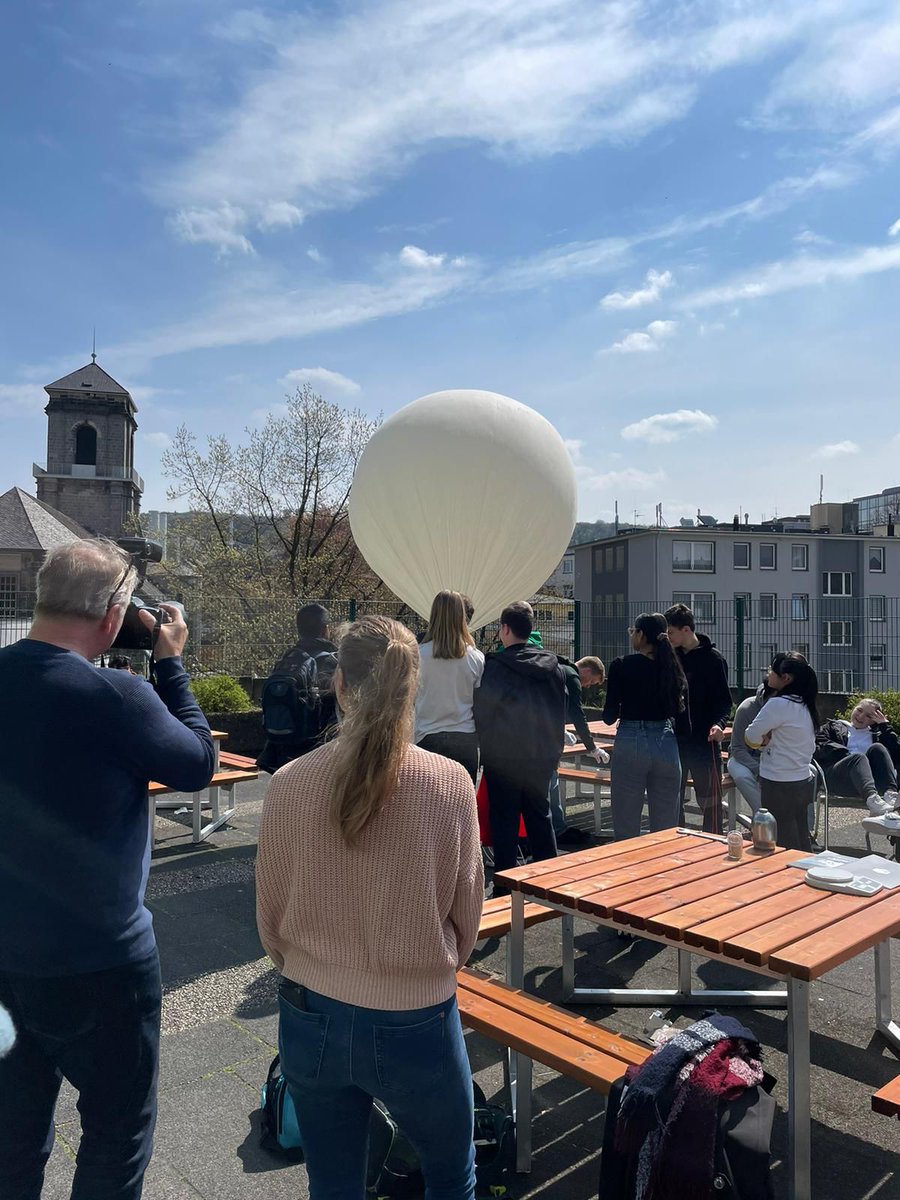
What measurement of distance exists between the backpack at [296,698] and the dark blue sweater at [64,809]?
3447mm

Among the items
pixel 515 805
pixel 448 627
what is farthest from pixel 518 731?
pixel 448 627

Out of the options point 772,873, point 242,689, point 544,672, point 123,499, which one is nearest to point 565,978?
point 772,873

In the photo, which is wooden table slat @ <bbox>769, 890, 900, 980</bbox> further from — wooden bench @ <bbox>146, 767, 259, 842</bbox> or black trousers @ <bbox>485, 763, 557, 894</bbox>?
wooden bench @ <bbox>146, 767, 259, 842</bbox>

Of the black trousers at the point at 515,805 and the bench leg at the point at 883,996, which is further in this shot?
the black trousers at the point at 515,805

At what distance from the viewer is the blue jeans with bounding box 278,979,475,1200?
1.78 m

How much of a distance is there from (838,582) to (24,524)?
38471 mm

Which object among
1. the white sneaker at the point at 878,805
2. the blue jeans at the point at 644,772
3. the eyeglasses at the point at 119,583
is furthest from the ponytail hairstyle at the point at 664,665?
the eyeglasses at the point at 119,583

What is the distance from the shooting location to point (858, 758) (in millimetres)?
7453

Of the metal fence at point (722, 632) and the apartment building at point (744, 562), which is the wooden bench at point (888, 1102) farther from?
the apartment building at point (744, 562)

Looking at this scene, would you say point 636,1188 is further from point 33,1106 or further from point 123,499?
point 123,499

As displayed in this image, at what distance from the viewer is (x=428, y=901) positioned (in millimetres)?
1828

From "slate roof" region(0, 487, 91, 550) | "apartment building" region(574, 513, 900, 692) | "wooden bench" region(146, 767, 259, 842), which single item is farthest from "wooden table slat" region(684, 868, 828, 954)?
"slate roof" region(0, 487, 91, 550)

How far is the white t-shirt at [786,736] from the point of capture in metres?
5.10

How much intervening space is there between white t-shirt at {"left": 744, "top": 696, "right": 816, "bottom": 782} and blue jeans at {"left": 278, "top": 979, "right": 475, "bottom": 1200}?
12.1 feet
